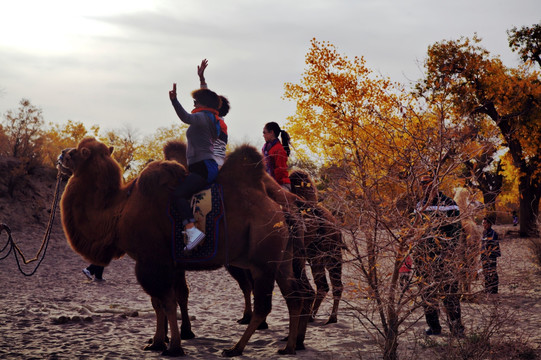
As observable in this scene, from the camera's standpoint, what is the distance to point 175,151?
7.09m

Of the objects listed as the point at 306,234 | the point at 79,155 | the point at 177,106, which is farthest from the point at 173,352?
the point at 177,106

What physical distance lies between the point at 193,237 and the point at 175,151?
163cm

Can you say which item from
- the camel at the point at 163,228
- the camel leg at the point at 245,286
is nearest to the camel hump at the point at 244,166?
the camel at the point at 163,228

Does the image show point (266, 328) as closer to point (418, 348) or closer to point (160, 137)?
point (418, 348)

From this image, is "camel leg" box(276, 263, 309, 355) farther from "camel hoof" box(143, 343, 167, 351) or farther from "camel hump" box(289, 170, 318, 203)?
"camel hoof" box(143, 343, 167, 351)

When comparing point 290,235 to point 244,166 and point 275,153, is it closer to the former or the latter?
point 244,166

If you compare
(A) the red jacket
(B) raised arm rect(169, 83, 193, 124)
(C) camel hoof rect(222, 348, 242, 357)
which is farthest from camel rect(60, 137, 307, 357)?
(A) the red jacket

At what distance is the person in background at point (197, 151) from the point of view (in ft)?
19.5

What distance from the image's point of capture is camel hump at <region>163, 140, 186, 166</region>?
707 centimetres

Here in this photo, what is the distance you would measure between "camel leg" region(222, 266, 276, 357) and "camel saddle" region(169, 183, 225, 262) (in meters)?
0.59

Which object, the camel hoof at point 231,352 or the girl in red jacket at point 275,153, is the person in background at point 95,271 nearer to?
the girl in red jacket at point 275,153

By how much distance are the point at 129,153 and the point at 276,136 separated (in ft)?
78.4

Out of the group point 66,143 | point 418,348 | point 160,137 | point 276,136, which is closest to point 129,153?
point 66,143

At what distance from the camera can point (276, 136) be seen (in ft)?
24.7
